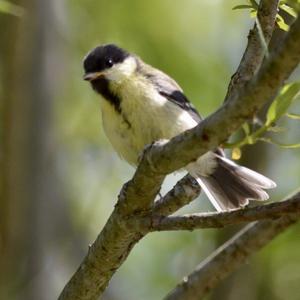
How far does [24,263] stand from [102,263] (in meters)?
2.04

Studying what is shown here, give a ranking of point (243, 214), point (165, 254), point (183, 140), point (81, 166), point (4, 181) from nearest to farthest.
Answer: point (183, 140)
point (243, 214)
point (4, 181)
point (165, 254)
point (81, 166)

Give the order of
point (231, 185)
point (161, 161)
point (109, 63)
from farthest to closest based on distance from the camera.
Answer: point (109, 63) < point (231, 185) < point (161, 161)

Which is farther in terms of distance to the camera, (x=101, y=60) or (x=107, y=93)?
(x=101, y=60)

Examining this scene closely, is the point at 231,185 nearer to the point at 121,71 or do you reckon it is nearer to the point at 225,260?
the point at 225,260

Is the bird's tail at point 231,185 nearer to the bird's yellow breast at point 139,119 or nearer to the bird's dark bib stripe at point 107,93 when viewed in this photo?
the bird's yellow breast at point 139,119

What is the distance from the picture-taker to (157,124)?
3.43m

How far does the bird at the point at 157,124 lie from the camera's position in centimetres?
340

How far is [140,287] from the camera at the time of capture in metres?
5.25

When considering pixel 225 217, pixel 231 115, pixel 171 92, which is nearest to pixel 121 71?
pixel 171 92

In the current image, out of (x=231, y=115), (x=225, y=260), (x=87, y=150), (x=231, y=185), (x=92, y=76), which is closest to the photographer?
(x=231, y=115)

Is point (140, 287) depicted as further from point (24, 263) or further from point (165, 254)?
point (24, 263)

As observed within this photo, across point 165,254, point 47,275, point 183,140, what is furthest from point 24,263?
point 183,140

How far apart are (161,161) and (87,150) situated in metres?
3.52

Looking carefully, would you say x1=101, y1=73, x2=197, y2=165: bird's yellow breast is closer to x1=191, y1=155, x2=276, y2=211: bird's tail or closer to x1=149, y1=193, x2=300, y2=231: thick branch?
x1=191, y1=155, x2=276, y2=211: bird's tail
